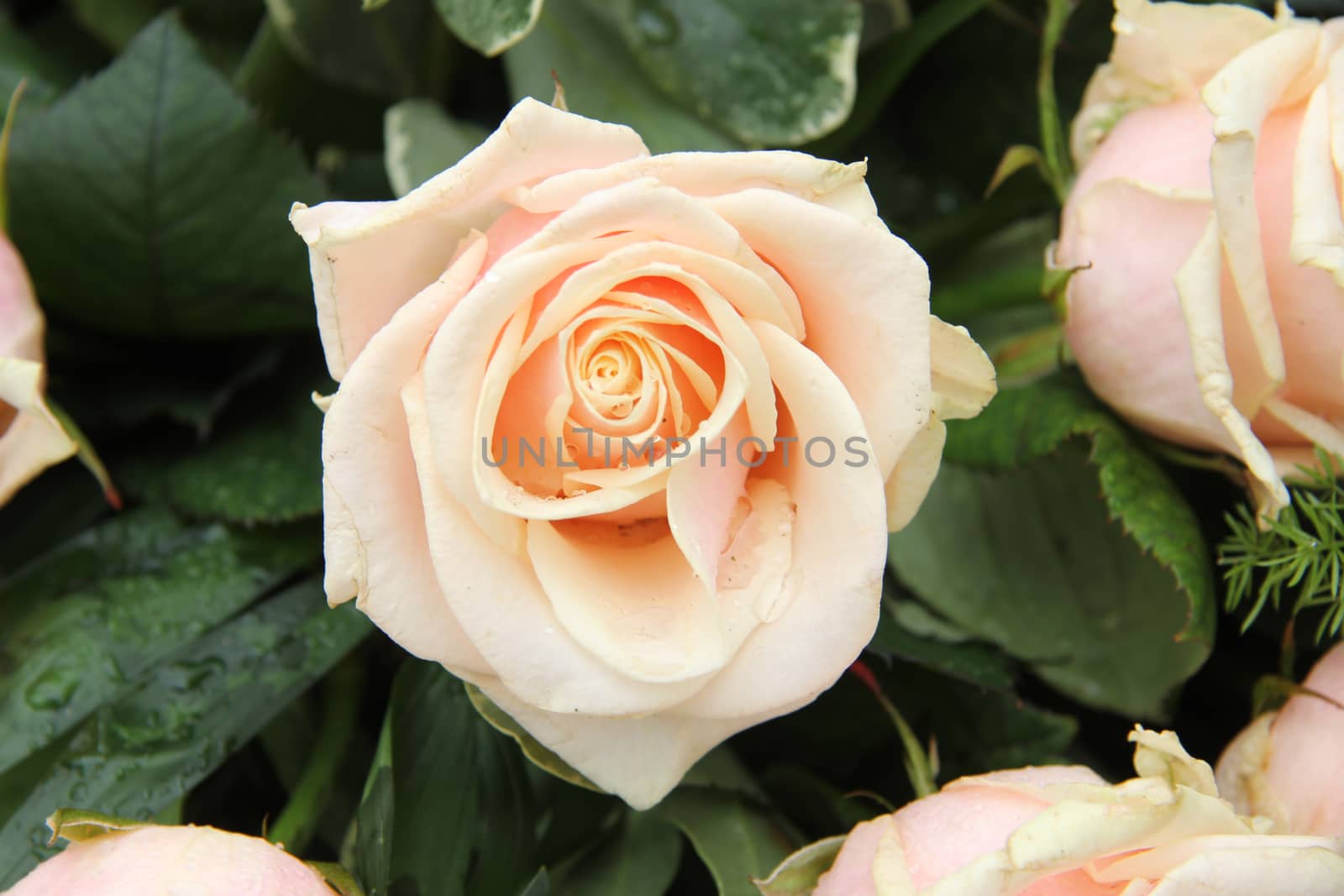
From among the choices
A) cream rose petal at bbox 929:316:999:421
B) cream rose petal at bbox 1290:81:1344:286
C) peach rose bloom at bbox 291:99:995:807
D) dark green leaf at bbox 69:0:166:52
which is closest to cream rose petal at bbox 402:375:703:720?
peach rose bloom at bbox 291:99:995:807

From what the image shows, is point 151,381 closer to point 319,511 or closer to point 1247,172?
point 319,511

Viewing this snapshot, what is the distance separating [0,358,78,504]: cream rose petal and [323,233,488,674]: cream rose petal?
0.14m

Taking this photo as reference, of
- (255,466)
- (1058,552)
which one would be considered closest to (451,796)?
(255,466)

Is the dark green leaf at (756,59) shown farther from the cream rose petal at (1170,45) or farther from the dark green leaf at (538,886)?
the dark green leaf at (538,886)

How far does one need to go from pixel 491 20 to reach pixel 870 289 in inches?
7.6

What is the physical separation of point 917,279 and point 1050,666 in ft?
0.74

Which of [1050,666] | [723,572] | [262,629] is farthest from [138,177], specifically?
[1050,666]

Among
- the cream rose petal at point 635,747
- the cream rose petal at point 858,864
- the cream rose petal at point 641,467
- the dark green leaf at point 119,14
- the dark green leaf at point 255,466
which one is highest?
the dark green leaf at point 119,14

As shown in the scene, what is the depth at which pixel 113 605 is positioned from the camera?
40 centimetres

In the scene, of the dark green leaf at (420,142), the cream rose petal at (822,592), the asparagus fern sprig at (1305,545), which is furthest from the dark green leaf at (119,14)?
the asparagus fern sprig at (1305,545)

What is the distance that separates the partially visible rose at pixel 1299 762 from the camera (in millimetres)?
337

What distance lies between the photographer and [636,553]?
0.31 metres

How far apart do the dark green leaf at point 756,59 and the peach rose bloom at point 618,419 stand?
0.15 metres

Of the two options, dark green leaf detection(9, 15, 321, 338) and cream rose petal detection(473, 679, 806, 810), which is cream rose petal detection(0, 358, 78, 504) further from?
cream rose petal detection(473, 679, 806, 810)
